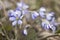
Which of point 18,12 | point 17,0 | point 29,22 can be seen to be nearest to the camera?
point 18,12

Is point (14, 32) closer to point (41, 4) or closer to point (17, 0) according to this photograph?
point (17, 0)

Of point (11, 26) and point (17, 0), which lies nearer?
point (11, 26)

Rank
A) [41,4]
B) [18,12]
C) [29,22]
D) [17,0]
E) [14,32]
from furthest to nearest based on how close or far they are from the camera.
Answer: [41,4] → [17,0] → [29,22] → [14,32] → [18,12]

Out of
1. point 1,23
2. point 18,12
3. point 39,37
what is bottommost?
point 39,37

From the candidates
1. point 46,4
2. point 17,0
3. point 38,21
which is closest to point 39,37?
point 38,21

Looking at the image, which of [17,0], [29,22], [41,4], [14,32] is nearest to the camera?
[14,32]

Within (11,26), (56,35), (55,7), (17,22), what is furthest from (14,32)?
(55,7)

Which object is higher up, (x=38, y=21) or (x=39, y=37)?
(x=38, y=21)

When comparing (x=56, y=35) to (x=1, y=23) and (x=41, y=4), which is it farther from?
Result: (x=41, y=4)

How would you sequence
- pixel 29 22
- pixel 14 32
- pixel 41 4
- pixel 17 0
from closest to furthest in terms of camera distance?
pixel 14 32 → pixel 29 22 → pixel 17 0 → pixel 41 4
